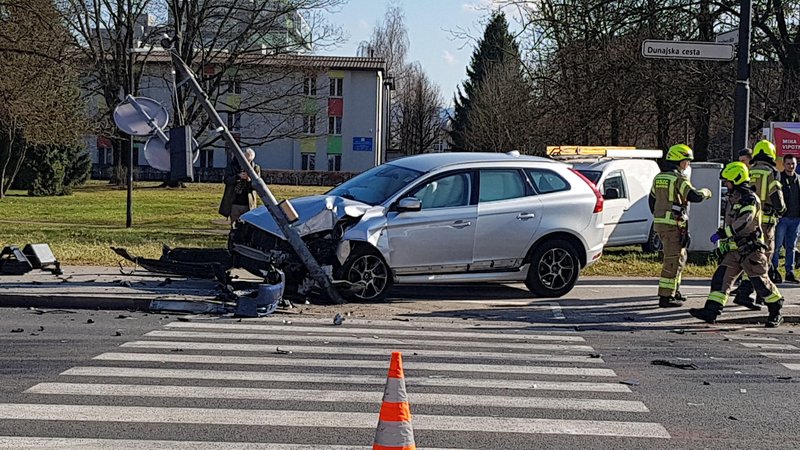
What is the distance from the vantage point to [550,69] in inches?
1087

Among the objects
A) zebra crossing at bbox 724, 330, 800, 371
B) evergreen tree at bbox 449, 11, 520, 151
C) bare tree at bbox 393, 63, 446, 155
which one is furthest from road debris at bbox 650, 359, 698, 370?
bare tree at bbox 393, 63, 446, 155

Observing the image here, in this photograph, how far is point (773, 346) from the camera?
989 centimetres

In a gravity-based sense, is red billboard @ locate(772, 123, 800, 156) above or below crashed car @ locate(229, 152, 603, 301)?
above

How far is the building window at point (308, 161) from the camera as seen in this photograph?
69.1 meters

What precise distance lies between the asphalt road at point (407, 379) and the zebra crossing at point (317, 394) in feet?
0.06

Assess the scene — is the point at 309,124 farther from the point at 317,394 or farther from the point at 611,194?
the point at 317,394

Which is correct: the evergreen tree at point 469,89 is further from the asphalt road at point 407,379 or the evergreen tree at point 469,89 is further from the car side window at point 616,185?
the asphalt road at point 407,379

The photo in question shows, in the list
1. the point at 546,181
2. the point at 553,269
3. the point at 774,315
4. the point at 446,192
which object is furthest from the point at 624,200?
the point at 774,315

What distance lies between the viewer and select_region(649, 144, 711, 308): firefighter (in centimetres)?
1193

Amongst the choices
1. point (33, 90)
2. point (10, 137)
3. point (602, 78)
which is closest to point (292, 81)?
point (10, 137)

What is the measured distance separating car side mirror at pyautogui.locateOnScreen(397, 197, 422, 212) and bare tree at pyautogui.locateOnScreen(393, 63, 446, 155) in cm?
7513

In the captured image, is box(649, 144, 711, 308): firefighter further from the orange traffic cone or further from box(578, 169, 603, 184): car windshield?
the orange traffic cone

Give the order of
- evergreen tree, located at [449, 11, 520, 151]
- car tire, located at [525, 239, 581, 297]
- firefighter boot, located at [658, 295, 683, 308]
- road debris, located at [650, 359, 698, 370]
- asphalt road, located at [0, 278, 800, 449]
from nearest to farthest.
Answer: asphalt road, located at [0, 278, 800, 449]
road debris, located at [650, 359, 698, 370]
firefighter boot, located at [658, 295, 683, 308]
car tire, located at [525, 239, 581, 297]
evergreen tree, located at [449, 11, 520, 151]

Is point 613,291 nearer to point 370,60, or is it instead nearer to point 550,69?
point 550,69
